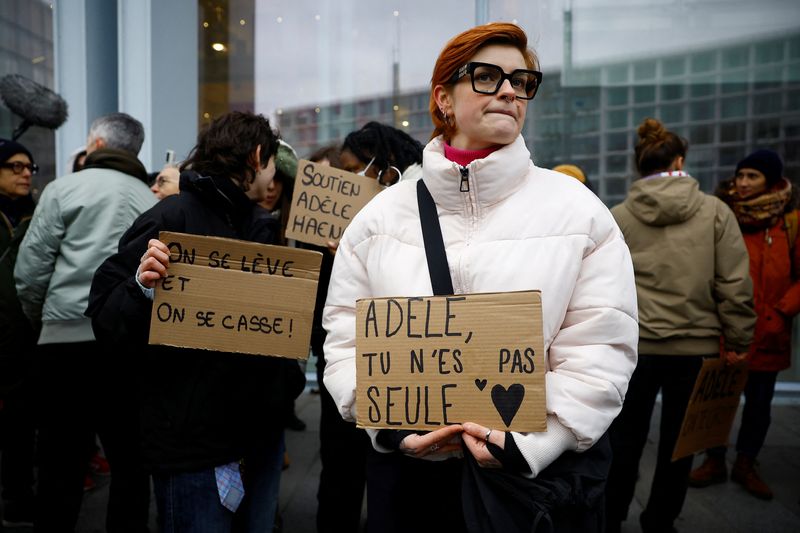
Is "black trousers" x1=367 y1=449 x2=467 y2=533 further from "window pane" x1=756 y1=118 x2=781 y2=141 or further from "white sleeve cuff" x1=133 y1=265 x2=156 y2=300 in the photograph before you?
"window pane" x1=756 y1=118 x2=781 y2=141

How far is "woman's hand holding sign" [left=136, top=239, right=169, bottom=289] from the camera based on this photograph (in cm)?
183

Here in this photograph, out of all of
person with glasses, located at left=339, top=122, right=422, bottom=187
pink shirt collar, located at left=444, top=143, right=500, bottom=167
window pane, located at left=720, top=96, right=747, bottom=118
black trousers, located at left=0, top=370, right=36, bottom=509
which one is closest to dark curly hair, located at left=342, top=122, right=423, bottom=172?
person with glasses, located at left=339, top=122, right=422, bottom=187

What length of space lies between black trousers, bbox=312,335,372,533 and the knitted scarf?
281 cm

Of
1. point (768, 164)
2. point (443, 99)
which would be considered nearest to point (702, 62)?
point (768, 164)

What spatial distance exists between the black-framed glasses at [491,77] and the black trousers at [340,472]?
1690mm

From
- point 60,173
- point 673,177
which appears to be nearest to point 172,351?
point 673,177

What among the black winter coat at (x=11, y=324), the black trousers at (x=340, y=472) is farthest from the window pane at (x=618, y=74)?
the black winter coat at (x=11, y=324)

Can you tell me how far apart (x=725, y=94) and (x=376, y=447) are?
5895 millimetres

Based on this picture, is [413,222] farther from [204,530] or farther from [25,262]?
[25,262]

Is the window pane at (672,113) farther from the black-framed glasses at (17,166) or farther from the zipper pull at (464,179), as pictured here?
the black-framed glasses at (17,166)

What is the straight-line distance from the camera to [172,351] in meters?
2.01

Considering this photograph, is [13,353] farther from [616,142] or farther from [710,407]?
[616,142]

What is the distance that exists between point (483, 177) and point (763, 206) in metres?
3.08

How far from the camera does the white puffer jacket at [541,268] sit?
1.48 metres
